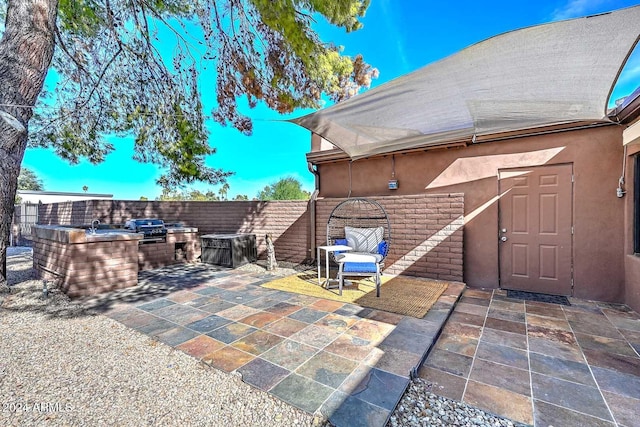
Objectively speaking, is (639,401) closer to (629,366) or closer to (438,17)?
(629,366)

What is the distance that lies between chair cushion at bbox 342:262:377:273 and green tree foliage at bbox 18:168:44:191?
33.5 metres

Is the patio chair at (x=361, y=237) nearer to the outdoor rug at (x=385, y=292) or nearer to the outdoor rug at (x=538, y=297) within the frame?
the outdoor rug at (x=385, y=292)

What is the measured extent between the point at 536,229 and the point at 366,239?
278 cm

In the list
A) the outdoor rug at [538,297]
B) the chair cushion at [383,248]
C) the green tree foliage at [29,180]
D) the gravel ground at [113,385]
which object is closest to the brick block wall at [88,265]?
the gravel ground at [113,385]

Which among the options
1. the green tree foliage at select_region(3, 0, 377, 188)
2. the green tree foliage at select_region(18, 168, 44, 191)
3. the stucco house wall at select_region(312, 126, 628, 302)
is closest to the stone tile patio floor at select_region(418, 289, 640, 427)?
the stucco house wall at select_region(312, 126, 628, 302)

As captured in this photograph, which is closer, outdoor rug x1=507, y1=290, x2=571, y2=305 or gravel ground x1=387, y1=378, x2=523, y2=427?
gravel ground x1=387, y1=378, x2=523, y2=427

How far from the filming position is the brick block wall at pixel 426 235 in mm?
4930

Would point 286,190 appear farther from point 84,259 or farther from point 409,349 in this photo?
point 409,349

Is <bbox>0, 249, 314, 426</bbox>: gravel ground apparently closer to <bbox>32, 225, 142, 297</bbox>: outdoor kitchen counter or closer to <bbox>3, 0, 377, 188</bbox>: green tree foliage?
<bbox>32, 225, 142, 297</bbox>: outdoor kitchen counter

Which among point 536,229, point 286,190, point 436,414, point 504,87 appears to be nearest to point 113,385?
point 436,414

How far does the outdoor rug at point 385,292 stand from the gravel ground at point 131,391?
62.5 inches

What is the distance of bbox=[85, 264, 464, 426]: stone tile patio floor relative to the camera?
1.90 metres

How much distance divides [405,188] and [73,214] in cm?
876

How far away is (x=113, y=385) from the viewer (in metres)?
1.97
